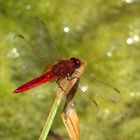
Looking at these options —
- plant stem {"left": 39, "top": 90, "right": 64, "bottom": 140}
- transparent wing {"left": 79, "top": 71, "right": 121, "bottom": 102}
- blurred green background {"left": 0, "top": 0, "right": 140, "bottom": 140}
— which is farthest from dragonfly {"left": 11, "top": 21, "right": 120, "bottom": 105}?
blurred green background {"left": 0, "top": 0, "right": 140, "bottom": 140}

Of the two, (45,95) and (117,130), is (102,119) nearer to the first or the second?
(117,130)

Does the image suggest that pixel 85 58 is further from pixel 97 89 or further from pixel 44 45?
pixel 97 89

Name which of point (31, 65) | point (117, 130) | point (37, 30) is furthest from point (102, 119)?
point (37, 30)

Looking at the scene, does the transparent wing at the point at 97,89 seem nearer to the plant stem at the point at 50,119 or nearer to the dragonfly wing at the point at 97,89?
the dragonfly wing at the point at 97,89

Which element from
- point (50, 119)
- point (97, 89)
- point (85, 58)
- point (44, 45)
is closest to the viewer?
point (50, 119)

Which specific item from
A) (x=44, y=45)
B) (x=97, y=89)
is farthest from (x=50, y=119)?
(x=44, y=45)

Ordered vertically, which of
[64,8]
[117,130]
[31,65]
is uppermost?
[64,8]

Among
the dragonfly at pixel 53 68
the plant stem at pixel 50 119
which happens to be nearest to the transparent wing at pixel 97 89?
the dragonfly at pixel 53 68
